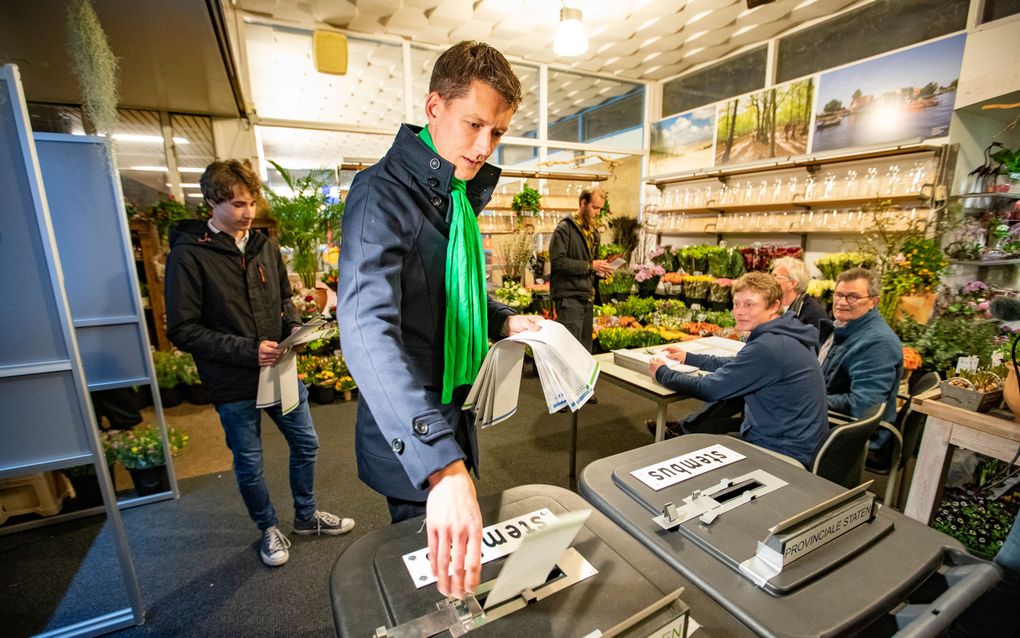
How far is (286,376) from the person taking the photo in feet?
6.25

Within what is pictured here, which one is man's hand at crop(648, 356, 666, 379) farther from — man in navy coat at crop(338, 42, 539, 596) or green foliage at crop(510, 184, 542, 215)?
green foliage at crop(510, 184, 542, 215)

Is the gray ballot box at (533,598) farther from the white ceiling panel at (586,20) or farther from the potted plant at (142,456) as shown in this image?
the white ceiling panel at (586,20)

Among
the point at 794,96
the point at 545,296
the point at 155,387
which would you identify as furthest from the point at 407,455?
the point at 794,96

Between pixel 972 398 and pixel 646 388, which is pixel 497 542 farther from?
pixel 972 398

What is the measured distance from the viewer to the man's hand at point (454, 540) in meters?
0.52

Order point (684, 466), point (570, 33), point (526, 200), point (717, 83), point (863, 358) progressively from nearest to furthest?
point (684, 466), point (863, 358), point (570, 33), point (526, 200), point (717, 83)

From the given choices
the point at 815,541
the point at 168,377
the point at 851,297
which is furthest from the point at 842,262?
the point at 168,377

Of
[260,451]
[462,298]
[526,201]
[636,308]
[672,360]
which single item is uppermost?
[526,201]

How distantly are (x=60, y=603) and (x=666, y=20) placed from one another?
699 centimetres

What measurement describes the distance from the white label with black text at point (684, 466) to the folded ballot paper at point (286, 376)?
1.36 meters

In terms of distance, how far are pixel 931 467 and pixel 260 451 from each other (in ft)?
9.47

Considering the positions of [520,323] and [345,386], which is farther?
[345,386]

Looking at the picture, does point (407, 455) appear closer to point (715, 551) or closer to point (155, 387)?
point (715, 551)

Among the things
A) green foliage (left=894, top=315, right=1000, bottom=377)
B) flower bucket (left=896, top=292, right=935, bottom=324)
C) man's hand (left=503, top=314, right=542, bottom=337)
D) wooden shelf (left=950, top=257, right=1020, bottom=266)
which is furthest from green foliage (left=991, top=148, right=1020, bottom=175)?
man's hand (left=503, top=314, right=542, bottom=337)
